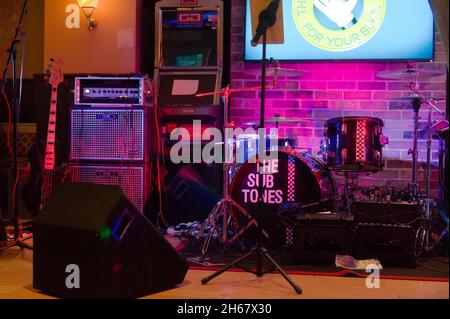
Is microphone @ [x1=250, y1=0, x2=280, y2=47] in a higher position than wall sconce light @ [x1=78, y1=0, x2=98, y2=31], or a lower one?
lower

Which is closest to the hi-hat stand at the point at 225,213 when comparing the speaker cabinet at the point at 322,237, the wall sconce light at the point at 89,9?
the speaker cabinet at the point at 322,237

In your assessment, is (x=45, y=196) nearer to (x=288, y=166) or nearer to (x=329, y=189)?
(x=288, y=166)

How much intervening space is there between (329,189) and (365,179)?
0.89 metres

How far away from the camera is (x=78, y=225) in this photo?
239 centimetres

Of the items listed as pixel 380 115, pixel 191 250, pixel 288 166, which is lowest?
pixel 191 250

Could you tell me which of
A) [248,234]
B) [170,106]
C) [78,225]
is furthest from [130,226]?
[170,106]

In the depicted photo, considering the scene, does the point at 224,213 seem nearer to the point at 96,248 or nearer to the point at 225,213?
the point at 225,213

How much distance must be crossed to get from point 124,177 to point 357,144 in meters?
1.79

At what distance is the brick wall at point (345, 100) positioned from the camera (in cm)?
448

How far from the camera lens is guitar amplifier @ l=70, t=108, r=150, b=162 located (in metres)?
4.05

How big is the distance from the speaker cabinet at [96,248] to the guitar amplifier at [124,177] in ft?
4.68

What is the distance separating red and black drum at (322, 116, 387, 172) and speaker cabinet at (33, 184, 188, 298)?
4.78ft

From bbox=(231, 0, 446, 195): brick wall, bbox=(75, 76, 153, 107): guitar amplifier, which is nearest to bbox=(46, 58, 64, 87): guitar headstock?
bbox=(75, 76, 153, 107): guitar amplifier

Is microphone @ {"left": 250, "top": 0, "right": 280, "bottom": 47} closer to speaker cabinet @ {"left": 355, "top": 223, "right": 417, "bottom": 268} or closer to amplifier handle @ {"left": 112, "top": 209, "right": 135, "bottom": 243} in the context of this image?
amplifier handle @ {"left": 112, "top": 209, "right": 135, "bottom": 243}
